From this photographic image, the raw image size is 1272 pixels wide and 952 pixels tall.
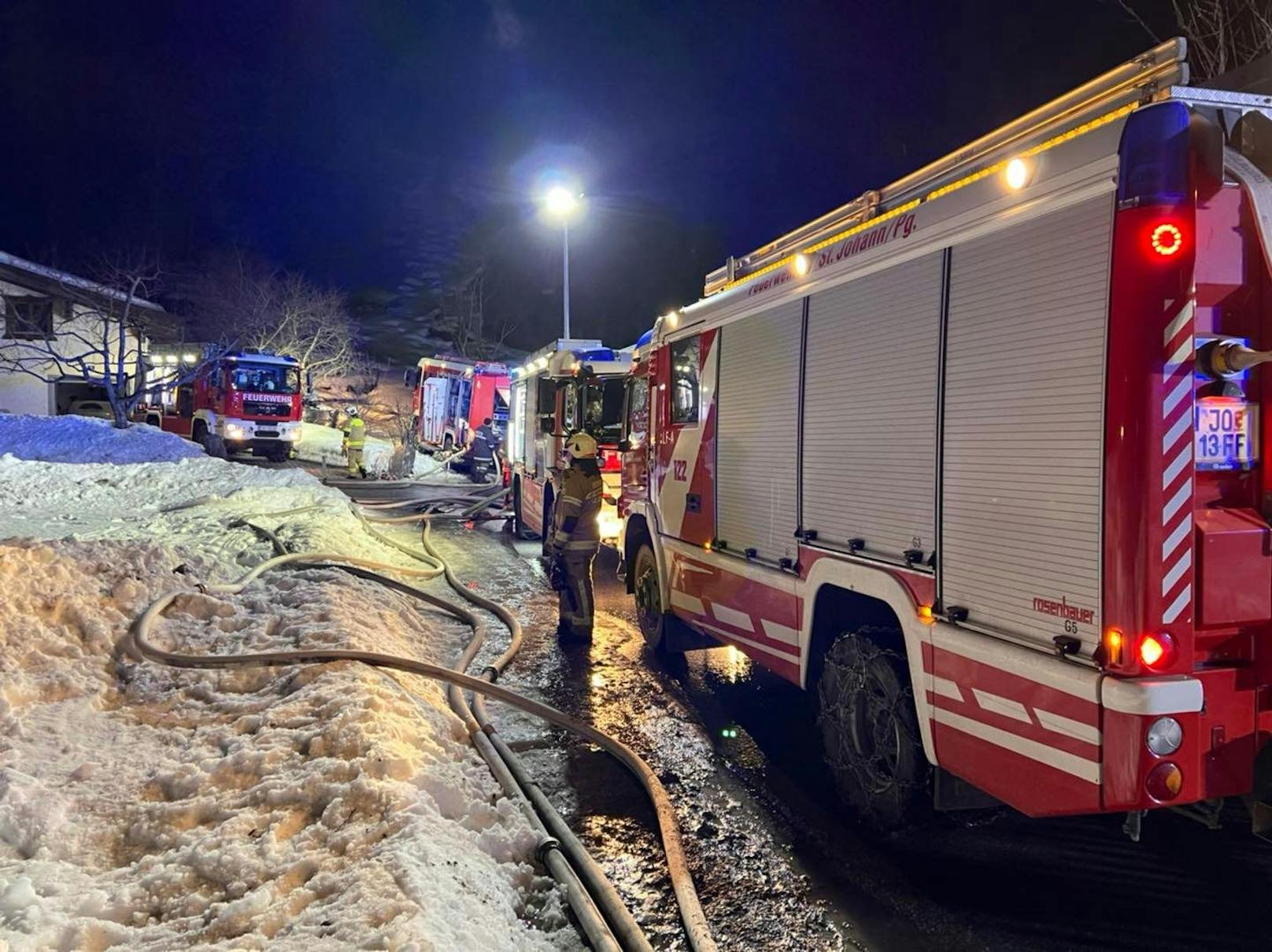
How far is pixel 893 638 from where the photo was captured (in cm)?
436

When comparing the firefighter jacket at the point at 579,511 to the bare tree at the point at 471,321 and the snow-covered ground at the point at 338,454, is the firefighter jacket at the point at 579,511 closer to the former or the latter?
the snow-covered ground at the point at 338,454

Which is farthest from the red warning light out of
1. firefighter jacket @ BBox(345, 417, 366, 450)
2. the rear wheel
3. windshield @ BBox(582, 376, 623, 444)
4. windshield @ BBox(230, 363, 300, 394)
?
windshield @ BBox(230, 363, 300, 394)

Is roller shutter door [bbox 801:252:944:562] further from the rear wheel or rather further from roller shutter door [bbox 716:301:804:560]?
Answer: the rear wheel

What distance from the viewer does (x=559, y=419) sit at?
38.9 feet

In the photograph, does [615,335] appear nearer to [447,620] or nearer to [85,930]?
[447,620]

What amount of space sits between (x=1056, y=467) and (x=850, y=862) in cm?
210

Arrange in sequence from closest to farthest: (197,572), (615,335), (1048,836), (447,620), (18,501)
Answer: (1048,836) < (197,572) < (447,620) < (18,501) < (615,335)

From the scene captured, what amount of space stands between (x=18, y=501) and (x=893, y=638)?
1248 centimetres

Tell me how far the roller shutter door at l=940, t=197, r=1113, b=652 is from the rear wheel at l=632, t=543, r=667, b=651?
394 centimetres

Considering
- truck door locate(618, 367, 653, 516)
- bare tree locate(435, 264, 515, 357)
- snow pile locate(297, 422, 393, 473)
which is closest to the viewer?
truck door locate(618, 367, 653, 516)

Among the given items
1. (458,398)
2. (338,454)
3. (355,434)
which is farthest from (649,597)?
(338,454)

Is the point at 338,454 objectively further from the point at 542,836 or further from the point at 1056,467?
the point at 1056,467

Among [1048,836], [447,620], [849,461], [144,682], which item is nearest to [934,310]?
[849,461]

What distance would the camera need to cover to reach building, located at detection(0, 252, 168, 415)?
30.8 metres
